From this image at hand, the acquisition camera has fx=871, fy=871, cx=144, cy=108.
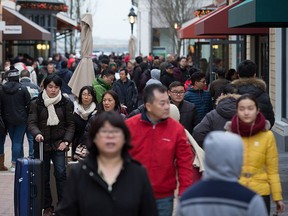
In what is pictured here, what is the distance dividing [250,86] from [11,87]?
19.5 ft

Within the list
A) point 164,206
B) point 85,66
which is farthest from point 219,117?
point 85,66

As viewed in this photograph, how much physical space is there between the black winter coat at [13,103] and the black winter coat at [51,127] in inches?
151

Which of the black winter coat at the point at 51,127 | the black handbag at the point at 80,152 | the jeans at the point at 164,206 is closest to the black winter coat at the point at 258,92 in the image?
the black handbag at the point at 80,152

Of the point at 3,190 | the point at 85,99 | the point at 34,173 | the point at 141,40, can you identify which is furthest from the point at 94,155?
the point at 141,40

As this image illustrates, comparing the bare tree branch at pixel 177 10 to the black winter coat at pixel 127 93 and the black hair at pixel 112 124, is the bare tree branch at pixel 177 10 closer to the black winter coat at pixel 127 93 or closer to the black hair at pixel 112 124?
the black winter coat at pixel 127 93

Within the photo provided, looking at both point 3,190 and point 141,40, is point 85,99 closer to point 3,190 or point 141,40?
point 3,190

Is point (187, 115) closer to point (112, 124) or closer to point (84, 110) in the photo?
point (84, 110)

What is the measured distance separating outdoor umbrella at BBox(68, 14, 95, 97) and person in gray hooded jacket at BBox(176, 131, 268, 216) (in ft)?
39.2

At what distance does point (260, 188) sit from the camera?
24.3 feet

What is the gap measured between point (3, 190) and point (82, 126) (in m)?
2.66

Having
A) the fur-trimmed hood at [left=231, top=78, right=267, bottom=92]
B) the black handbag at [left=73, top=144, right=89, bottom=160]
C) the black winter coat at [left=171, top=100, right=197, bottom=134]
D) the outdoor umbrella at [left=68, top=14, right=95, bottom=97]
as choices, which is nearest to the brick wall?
the outdoor umbrella at [left=68, top=14, right=95, bottom=97]

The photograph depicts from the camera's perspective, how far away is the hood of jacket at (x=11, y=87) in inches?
583

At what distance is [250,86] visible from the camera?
10016 millimetres

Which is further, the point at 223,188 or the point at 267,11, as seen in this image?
the point at 267,11
